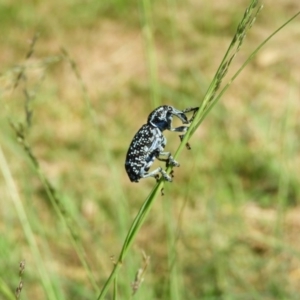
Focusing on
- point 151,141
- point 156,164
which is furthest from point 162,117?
point 156,164

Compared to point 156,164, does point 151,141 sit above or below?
below

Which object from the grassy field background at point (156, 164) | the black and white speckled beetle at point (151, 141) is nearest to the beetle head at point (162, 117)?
the black and white speckled beetle at point (151, 141)

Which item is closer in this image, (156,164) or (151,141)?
(151,141)

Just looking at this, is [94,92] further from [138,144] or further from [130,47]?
[138,144]

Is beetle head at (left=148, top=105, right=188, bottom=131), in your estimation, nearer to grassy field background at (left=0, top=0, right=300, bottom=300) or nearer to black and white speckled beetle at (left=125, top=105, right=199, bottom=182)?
black and white speckled beetle at (left=125, top=105, right=199, bottom=182)

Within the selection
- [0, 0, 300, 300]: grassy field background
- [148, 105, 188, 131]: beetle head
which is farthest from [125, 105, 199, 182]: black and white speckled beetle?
[0, 0, 300, 300]: grassy field background

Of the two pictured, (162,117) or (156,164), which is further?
(156,164)

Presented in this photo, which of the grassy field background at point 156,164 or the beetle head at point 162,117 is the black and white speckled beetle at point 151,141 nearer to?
the beetle head at point 162,117

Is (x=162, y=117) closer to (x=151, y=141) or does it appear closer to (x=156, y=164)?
(x=151, y=141)

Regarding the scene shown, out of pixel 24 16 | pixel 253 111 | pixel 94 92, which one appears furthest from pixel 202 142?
pixel 24 16

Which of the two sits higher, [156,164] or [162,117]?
[156,164]
